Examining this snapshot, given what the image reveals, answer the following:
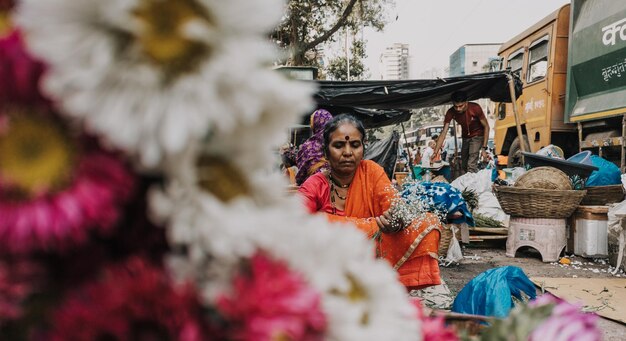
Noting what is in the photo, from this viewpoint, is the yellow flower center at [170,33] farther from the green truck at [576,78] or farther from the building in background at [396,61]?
the building in background at [396,61]

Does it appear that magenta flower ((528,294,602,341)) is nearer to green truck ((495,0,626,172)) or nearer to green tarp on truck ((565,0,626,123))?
green truck ((495,0,626,172))

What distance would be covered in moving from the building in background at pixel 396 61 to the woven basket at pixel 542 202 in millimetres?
66095

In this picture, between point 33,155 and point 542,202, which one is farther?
point 542,202

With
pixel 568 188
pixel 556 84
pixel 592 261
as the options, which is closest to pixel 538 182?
pixel 568 188

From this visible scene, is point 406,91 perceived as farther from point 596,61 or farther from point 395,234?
point 395,234

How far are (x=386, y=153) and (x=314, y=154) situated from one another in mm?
5223

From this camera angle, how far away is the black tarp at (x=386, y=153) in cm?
964

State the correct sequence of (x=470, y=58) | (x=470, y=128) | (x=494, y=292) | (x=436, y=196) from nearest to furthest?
(x=494, y=292) → (x=436, y=196) → (x=470, y=128) → (x=470, y=58)

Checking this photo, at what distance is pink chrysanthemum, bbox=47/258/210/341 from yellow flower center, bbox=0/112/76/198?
14 centimetres

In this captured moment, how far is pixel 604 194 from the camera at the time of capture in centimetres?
549

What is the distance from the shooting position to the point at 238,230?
0.57 metres

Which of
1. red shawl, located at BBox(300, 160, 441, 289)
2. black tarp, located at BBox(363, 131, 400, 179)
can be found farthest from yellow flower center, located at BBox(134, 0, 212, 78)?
black tarp, located at BBox(363, 131, 400, 179)

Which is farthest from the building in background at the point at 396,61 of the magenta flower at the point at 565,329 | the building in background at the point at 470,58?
the magenta flower at the point at 565,329

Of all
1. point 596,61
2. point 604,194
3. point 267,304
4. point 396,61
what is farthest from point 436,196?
point 396,61
